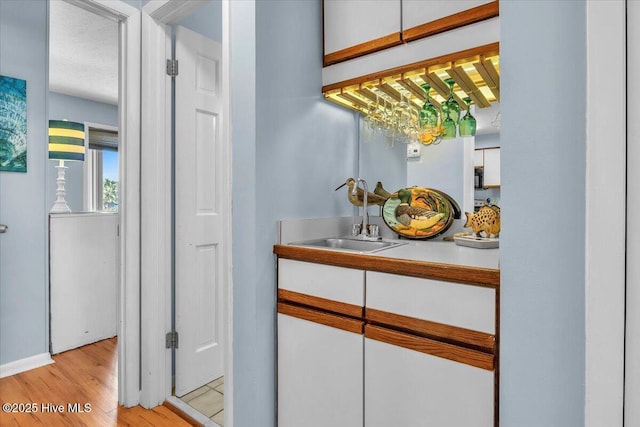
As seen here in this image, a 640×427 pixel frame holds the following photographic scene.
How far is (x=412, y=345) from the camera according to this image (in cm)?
107

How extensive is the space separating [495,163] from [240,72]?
3.34 feet

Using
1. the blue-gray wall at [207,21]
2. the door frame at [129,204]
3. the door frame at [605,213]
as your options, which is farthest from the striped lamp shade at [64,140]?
the door frame at [605,213]

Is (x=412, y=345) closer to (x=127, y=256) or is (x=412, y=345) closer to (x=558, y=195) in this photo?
(x=558, y=195)

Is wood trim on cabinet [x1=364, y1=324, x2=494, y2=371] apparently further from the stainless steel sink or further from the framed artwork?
the framed artwork

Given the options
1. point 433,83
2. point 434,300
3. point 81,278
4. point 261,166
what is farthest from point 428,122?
point 81,278

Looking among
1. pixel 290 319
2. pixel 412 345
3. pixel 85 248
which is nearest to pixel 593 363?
pixel 412 345

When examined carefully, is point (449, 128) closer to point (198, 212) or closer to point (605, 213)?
point (605, 213)

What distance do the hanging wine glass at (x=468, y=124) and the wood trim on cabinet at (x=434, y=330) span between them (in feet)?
3.05

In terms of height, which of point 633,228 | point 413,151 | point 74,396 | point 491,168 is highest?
point 413,151

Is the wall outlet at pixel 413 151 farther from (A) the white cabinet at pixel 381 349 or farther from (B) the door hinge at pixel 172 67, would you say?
(B) the door hinge at pixel 172 67

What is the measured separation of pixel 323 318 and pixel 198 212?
1071 millimetres

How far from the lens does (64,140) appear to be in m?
2.68

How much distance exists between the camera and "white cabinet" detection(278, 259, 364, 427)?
1.21 m

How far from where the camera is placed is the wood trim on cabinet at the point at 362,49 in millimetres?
1440
